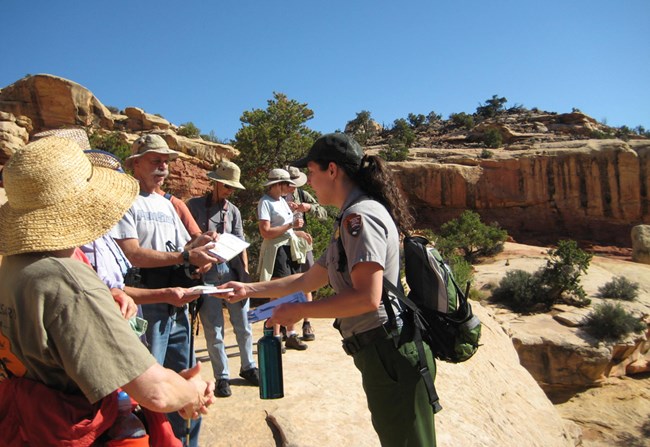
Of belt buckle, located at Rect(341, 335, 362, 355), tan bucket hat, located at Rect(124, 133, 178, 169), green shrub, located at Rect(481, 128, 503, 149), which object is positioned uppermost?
green shrub, located at Rect(481, 128, 503, 149)

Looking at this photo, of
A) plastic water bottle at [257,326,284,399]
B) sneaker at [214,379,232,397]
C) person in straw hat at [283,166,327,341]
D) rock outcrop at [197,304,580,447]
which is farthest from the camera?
person in straw hat at [283,166,327,341]

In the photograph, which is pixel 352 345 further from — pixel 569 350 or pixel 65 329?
pixel 569 350

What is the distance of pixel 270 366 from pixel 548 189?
28971 mm

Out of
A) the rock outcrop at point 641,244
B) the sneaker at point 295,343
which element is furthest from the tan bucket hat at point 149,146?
the rock outcrop at point 641,244

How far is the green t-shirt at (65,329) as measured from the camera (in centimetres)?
131

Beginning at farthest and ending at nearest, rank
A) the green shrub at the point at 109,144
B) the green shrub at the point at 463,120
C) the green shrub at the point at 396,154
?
the green shrub at the point at 463,120, the green shrub at the point at 396,154, the green shrub at the point at 109,144

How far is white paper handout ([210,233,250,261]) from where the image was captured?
118 inches

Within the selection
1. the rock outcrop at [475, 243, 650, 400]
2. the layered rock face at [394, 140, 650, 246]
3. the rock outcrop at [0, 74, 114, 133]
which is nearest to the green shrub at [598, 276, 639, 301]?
the rock outcrop at [475, 243, 650, 400]

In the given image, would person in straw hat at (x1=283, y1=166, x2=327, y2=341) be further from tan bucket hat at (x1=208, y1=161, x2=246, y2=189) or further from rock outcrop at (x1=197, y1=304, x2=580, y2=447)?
tan bucket hat at (x1=208, y1=161, x2=246, y2=189)

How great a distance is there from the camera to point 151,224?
3109 millimetres

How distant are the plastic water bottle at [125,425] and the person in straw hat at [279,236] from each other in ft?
11.7

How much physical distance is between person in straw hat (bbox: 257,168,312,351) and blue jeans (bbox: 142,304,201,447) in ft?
6.88

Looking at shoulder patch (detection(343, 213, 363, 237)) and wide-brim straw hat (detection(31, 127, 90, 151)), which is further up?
wide-brim straw hat (detection(31, 127, 90, 151))

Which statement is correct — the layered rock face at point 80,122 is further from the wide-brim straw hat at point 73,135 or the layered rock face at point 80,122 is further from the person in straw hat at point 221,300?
the wide-brim straw hat at point 73,135
